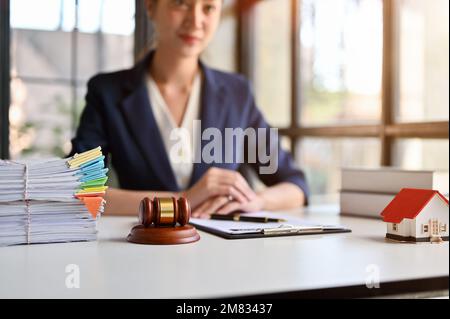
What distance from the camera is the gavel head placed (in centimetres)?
75

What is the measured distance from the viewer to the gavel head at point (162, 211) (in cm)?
75

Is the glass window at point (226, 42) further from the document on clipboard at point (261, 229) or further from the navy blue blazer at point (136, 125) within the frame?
the document on clipboard at point (261, 229)

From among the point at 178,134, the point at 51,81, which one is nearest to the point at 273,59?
the point at 51,81

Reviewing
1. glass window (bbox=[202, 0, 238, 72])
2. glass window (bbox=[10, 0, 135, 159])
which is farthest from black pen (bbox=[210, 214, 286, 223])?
glass window (bbox=[202, 0, 238, 72])

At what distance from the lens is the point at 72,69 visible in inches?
71.5

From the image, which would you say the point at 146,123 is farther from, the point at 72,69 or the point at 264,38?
the point at 264,38

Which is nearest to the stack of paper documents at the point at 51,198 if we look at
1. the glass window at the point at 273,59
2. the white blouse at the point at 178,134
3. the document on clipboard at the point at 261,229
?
the document on clipboard at the point at 261,229

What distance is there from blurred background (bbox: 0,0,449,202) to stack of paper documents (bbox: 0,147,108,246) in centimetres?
29

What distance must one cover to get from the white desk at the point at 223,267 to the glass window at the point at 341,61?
0.95 meters

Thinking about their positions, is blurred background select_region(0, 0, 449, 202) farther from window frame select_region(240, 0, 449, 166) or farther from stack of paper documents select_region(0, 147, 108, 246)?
stack of paper documents select_region(0, 147, 108, 246)
